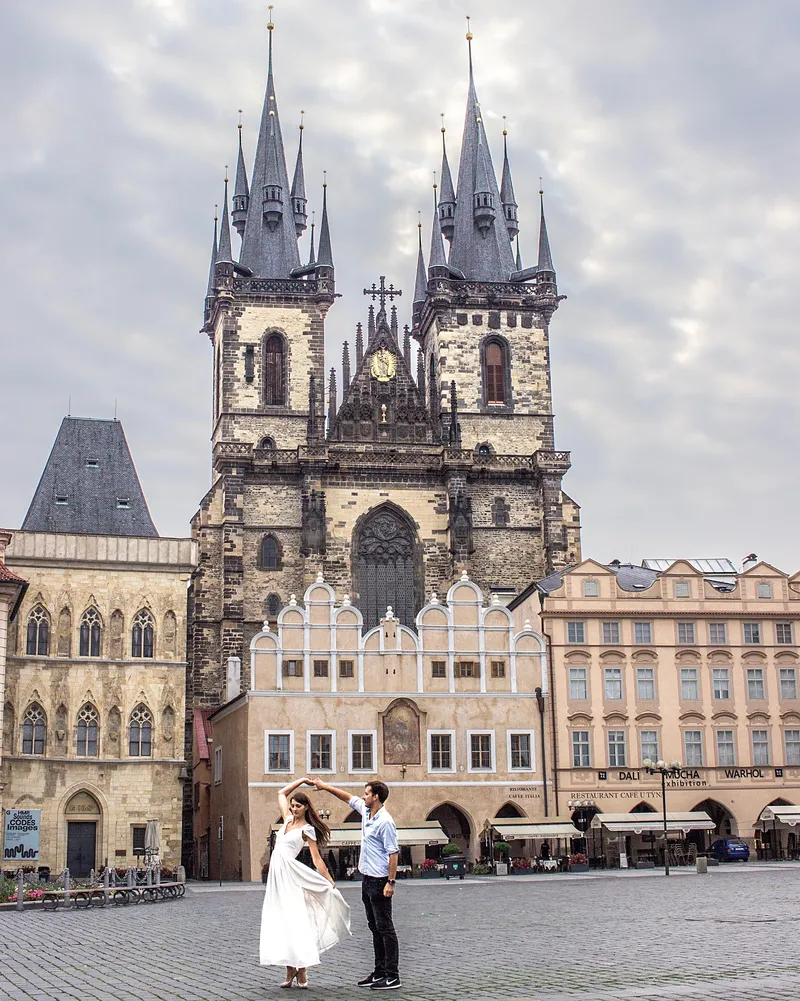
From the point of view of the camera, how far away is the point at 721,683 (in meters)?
51.5

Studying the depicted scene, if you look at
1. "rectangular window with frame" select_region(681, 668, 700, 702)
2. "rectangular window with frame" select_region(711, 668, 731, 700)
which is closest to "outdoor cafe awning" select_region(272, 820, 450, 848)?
"rectangular window with frame" select_region(681, 668, 700, 702)

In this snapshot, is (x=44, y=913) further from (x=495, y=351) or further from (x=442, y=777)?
(x=495, y=351)

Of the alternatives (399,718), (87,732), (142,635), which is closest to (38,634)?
(142,635)

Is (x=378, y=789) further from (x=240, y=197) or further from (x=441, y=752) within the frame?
(x=240, y=197)

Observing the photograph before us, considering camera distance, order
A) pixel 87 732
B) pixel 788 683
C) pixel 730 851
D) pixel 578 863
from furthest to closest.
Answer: pixel 788 683, pixel 730 851, pixel 87 732, pixel 578 863

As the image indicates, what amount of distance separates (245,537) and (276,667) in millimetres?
15582

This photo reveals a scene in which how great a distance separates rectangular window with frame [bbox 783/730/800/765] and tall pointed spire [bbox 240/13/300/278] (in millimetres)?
34165

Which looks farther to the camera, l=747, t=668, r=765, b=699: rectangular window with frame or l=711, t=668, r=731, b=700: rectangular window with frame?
l=747, t=668, r=765, b=699: rectangular window with frame

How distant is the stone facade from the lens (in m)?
45.4

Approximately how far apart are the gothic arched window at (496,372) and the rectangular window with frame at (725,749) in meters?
23.6

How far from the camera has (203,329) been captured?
77000 mm

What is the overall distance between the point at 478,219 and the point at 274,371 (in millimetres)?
14895

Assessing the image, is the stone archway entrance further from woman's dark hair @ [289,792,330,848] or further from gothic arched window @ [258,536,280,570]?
woman's dark hair @ [289,792,330,848]

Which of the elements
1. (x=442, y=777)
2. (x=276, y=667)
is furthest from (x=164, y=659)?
(x=442, y=777)
